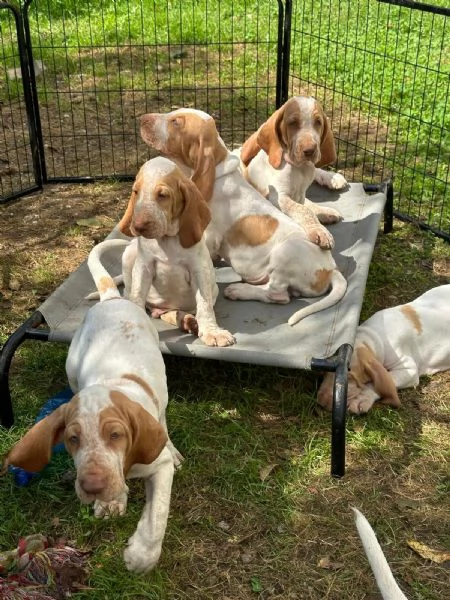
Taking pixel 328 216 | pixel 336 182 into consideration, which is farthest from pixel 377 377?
pixel 336 182

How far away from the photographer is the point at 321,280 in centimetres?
482

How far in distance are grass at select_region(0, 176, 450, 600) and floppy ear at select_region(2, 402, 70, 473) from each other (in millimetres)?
580

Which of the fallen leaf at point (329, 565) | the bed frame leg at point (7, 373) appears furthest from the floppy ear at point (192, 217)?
the fallen leaf at point (329, 565)

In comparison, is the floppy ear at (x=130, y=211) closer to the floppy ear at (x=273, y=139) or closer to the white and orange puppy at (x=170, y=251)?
the white and orange puppy at (x=170, y=251)

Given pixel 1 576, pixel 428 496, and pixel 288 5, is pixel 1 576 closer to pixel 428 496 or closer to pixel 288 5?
pixel 428 496

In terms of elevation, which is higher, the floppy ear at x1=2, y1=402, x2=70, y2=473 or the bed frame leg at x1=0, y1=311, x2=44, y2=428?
the floppy ear at x1=2, y1=402, x2=70, y2=473

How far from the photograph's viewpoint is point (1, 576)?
10.1 feet

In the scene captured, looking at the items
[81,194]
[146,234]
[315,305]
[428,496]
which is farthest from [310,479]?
[81,194]

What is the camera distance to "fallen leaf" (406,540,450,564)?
351 cm

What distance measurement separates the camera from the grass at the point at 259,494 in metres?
3.41

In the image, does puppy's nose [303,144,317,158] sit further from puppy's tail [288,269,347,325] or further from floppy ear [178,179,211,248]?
floppy ear [178,179,211,248]

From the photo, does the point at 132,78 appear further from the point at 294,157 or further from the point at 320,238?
the point at 320,238

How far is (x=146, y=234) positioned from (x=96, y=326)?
0.58 m

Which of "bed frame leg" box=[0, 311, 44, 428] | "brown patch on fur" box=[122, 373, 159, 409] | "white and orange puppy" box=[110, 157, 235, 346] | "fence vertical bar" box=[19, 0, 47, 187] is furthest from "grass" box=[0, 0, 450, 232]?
"brown patch on fur" box=[122, 373, 159, 409]
